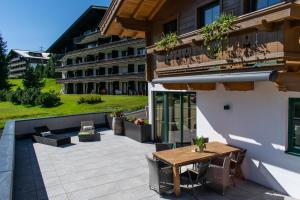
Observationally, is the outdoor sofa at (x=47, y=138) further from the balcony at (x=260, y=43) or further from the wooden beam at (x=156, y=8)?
the balcony at (x=260, y=43)

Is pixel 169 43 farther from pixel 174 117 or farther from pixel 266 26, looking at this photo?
pixel 266 26

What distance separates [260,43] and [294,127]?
8.43 feet

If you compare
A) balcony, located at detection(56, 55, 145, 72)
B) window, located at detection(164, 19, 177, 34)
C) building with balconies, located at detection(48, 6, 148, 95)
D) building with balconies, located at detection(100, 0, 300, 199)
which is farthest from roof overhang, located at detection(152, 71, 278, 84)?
balcony, located at detection(56, 55, 145, 72)

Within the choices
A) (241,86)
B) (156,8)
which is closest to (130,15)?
(156,8)

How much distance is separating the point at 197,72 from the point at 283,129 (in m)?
3.34

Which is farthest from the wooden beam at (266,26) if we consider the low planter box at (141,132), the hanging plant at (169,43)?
the low planter box at (141,132)

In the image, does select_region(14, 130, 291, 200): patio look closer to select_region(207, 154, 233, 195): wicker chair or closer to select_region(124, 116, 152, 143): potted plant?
select_region(207, 154, 233, 195): wicker chair

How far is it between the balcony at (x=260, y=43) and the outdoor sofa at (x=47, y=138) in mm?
8286

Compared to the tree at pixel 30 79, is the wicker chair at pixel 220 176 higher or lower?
lower

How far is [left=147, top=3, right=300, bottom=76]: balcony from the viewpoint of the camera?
6.77m

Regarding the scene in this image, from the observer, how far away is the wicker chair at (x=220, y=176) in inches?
316

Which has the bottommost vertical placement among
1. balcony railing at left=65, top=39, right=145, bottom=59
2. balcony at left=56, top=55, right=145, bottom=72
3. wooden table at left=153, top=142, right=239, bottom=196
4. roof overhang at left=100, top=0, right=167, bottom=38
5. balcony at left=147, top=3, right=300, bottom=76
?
wooden table at left=153, top=142, right=239, bottom=196

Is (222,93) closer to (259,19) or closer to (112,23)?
(259,19)

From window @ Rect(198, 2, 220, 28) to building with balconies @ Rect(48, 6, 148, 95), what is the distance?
31101 mm
